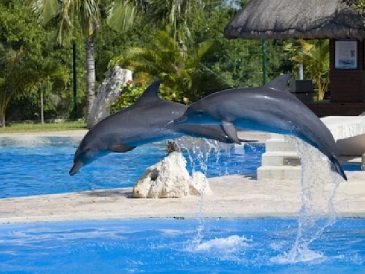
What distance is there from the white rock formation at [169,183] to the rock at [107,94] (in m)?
14.0

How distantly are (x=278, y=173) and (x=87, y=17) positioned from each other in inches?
547

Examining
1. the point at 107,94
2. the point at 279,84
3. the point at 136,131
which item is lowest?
the point at 136,131

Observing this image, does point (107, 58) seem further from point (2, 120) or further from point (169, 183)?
point (169, 183)

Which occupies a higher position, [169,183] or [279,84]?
[279,84]

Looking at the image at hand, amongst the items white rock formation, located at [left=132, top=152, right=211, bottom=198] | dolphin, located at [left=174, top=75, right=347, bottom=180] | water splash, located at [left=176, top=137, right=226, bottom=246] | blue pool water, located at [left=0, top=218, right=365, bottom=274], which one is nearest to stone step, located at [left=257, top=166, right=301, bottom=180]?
water splash, located at [left=176, top=137, right=226, bottom=246]

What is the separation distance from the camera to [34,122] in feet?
102

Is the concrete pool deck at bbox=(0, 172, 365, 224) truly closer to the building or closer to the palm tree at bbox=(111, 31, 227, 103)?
the building

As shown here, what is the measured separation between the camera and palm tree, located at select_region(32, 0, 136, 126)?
26438 millimetres

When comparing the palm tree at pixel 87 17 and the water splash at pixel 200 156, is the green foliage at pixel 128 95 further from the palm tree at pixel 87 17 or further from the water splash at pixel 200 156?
the water splash at pixel 200 156

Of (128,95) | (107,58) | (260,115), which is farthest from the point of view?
(107,58)

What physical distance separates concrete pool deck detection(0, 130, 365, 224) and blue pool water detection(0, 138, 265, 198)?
2.03 m

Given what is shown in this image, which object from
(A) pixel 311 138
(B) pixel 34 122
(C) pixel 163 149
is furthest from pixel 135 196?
(B) pixel 34 122

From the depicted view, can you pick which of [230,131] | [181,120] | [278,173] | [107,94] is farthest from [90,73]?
[230,131]

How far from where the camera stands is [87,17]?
26.3 m
